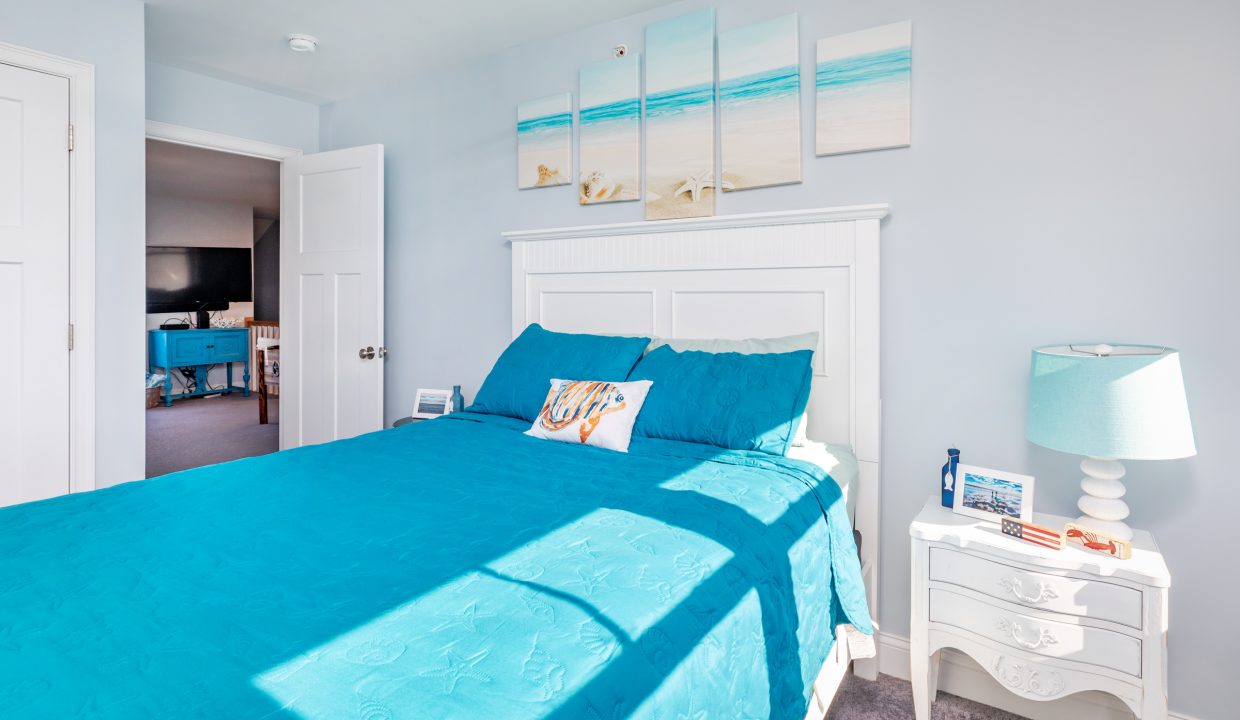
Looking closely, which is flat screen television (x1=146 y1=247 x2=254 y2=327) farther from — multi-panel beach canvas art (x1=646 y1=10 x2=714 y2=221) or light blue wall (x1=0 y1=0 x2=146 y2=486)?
multi-panel beach canvas art (x1=646 y1=10 x2=714 y2=221)

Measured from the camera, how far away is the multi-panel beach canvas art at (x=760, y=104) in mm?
2412

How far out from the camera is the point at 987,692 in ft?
6.86

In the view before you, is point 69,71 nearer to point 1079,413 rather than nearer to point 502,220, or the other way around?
point 502,220

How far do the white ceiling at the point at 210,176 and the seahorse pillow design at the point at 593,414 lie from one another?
382 centimetres

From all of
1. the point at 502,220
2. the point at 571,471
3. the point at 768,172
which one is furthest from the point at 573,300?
the point at 571,471

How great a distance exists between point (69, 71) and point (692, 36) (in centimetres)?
254

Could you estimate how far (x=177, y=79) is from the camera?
3414mm

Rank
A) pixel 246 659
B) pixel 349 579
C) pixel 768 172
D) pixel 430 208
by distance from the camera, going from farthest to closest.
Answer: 1. pixel 430 208
2. pixel 768 172
3. pixel 349 579
4. pixel 246 659

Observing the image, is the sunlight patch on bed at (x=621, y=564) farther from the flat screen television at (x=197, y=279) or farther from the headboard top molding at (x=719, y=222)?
the flat screen television at (x=197, y=279)

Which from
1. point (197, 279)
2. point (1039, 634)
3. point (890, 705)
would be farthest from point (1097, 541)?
point (197, 279)

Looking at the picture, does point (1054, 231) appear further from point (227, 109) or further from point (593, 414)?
point (227, 109)

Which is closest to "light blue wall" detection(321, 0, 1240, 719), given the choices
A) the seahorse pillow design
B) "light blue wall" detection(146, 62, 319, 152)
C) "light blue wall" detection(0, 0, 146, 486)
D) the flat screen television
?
the seahorse pillow design

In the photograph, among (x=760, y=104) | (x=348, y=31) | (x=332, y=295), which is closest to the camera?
(x=760, y=104)

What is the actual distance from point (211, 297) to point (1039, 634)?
9.09 m
